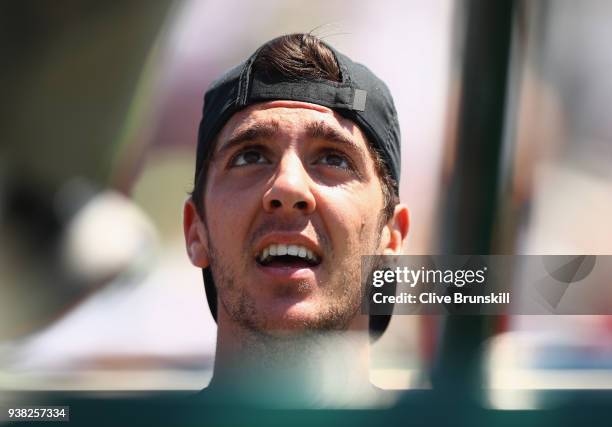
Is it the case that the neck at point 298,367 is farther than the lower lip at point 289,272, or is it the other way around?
the neck at point 298,367

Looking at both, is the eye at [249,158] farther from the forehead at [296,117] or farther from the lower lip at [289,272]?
the lower lip at [289,272]

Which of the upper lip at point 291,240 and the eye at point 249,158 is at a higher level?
the eye at point 249,158

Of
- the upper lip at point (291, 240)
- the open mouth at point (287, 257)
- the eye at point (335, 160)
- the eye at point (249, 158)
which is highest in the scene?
the eye at point (249, 158)

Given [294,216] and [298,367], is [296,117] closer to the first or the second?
[294,216]

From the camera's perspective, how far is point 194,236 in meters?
2.66

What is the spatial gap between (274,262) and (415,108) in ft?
2.23

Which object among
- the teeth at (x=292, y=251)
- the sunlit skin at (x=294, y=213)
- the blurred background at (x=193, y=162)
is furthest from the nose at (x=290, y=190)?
the blurred background at (x=193, y=162)

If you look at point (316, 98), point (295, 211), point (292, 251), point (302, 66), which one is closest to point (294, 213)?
point (295, 211)

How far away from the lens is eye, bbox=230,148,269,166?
2502 millimetres

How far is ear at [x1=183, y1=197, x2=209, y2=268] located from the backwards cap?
0.14 ft

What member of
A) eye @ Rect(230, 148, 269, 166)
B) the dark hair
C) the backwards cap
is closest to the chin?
the backwards cap

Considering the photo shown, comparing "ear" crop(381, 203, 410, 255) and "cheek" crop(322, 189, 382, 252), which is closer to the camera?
"cheek" crop(322, 189, 382, 252)

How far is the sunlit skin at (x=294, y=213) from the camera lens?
2441mm

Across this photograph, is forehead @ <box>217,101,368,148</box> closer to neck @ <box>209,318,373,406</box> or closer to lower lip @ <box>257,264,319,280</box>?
lower lip @ <box>257,264,319,280</box>
